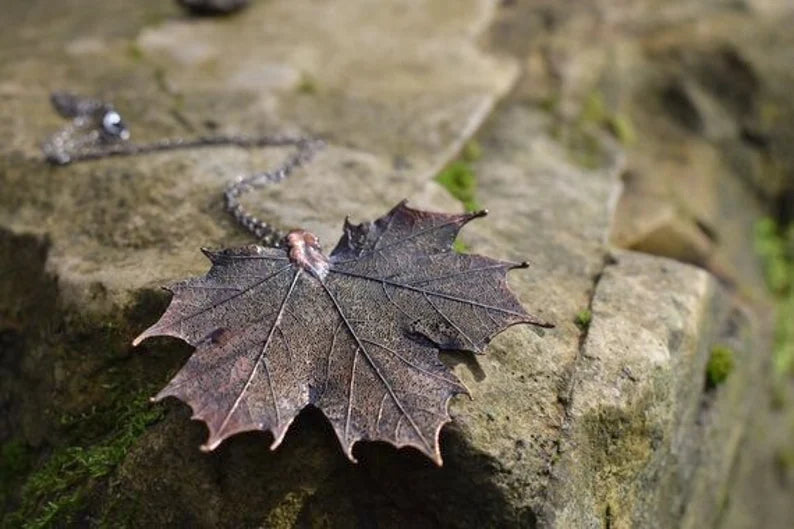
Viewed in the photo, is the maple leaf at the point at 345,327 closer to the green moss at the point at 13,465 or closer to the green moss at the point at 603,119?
the green moss at the point at 13,465

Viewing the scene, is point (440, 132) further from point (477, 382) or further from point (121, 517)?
point (121, 517)

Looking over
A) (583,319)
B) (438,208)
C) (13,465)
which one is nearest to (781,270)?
(438,208)

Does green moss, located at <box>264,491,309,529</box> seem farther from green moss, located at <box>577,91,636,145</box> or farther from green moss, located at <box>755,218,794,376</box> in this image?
green moss, located at <box>755,218,794,376</box>

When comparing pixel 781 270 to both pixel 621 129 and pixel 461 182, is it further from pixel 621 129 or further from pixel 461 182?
pixel 461 182

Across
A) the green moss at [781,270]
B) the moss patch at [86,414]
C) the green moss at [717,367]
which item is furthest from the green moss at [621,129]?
the moss patch at [86,414]

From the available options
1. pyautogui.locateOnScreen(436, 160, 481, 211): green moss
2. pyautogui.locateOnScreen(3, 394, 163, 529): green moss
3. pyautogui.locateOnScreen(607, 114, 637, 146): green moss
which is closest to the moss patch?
pyautogui.locateOnScreen(3, 394, 163, 529): green moss

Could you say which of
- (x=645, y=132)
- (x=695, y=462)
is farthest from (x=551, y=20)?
(x=695, y=462)
